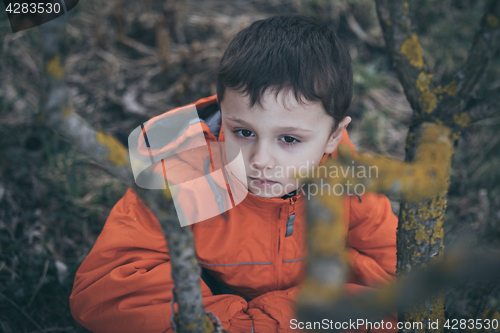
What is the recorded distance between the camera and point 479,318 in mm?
1193

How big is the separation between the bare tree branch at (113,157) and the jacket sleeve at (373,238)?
999mm

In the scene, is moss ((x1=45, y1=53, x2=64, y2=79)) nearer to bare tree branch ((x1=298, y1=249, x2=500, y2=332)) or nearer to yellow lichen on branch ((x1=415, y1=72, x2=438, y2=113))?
bare tree branch ((x1=298, y1=249, x2=500, y2=332))

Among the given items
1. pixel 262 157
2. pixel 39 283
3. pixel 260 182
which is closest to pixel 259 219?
pixel 260 182

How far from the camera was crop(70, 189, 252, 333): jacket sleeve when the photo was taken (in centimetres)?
Answer: 138

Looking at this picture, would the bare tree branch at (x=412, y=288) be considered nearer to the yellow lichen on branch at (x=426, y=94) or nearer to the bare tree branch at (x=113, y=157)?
the bare tree branch at (x=113, y=157)

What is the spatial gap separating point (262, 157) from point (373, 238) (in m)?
0.76

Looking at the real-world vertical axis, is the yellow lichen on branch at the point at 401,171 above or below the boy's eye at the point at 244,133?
above

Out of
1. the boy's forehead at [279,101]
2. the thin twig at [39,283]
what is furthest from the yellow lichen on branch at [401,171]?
the thin twig at [39,283]

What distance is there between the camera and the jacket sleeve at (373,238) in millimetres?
1587

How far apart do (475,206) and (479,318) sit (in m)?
1.41

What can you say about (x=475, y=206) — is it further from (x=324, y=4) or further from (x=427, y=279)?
(x=324, y=4)

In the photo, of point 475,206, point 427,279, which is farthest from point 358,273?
point 475,206

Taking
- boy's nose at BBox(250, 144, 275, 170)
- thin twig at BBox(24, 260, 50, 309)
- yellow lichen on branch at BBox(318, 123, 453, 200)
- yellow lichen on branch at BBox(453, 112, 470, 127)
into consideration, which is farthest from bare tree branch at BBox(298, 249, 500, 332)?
thin twig at BBox(24, 260, 50, 309)

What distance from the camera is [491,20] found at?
1032 millimetres
